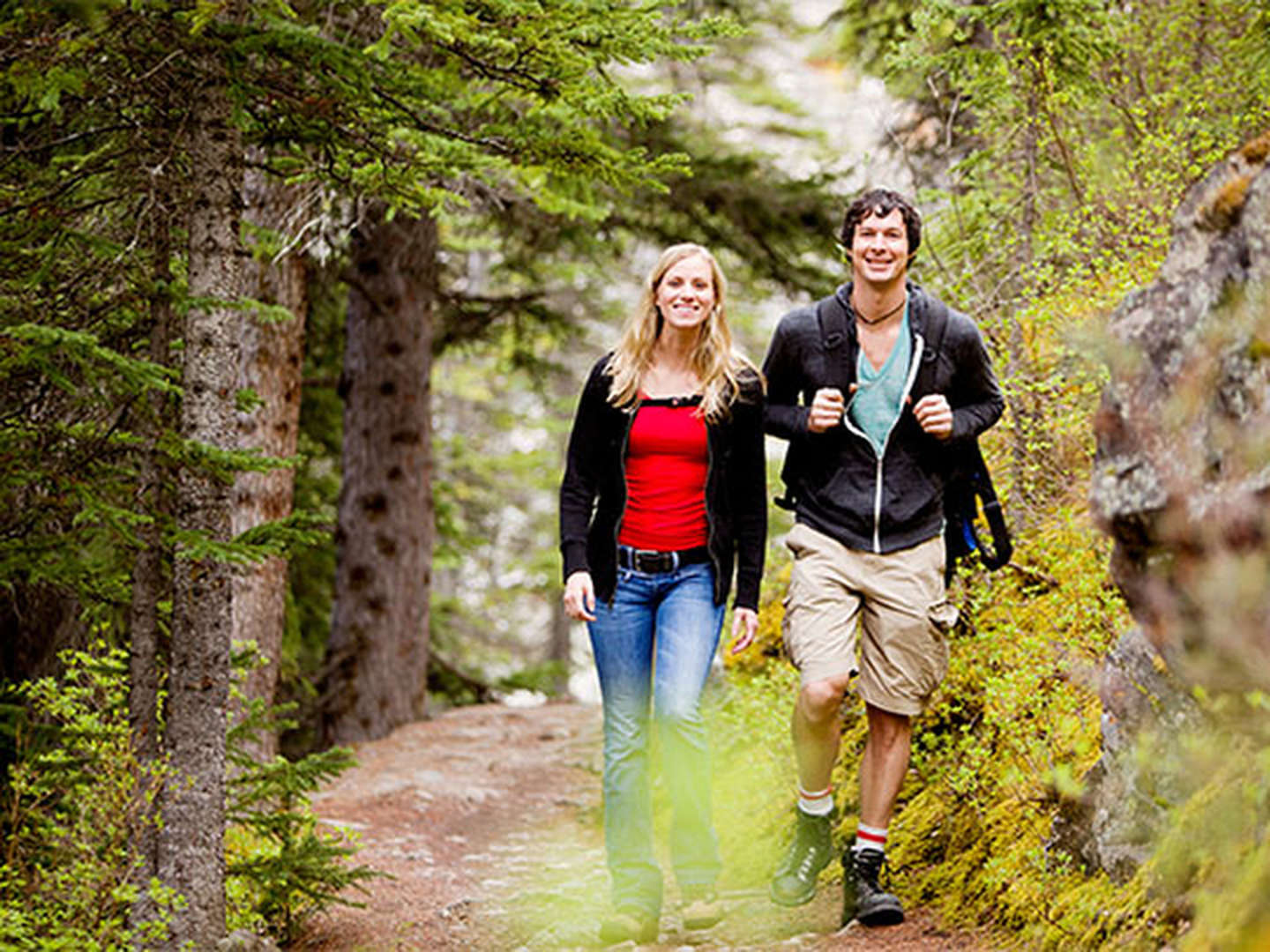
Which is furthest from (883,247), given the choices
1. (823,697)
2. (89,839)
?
(89,839)

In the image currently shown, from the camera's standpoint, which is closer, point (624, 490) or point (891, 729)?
point (891, 729)

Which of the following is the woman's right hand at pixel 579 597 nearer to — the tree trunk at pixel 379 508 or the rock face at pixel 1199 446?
the rock face at pixel 1199 446

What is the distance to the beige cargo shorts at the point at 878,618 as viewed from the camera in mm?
4781

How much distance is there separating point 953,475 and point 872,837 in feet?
4.48

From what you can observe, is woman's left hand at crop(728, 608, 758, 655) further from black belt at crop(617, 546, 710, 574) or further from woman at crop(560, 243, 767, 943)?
black belt at crop(617, 546, 710, 574)

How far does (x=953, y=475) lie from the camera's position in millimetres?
4902

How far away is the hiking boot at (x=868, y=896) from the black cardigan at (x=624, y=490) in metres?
1.05

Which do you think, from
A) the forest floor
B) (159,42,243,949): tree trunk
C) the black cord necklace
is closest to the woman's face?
the black cord necklace

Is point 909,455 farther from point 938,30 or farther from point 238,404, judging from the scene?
point 938,30

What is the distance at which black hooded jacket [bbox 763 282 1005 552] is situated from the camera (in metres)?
4.77

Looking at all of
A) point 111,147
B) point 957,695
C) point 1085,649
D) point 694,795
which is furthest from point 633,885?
point 111,147

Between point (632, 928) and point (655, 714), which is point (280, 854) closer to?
point (632, 928)

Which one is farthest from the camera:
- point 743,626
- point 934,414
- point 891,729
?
point 743,626

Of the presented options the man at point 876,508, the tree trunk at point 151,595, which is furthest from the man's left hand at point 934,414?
the tree trunk at point 151,595
